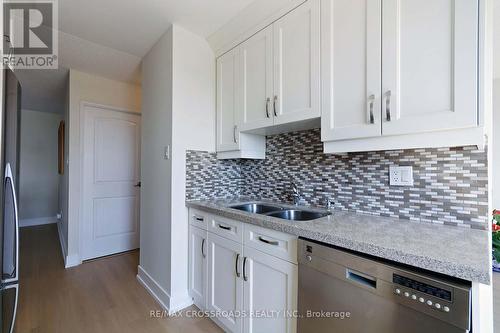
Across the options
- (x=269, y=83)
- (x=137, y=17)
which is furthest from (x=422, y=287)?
(x=137, y=17)

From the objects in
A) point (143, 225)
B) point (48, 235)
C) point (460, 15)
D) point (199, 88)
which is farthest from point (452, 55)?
point (48, 235)

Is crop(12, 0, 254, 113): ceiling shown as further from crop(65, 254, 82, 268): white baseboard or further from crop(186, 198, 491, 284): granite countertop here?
crop(65, 254, 82, 268): white baseboard

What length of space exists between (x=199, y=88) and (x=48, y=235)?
4050 mm

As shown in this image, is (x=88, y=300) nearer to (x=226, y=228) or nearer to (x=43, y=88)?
(x=226, y=228)

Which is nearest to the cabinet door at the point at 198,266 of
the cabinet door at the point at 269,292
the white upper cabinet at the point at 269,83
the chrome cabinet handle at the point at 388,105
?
the cabinet door at the point at 269,292

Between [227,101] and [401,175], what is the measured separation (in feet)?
4.84

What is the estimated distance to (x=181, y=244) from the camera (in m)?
2.01

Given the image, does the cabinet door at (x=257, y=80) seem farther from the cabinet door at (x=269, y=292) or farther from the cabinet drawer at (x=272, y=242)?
the cabinet door at (x=269, y=292)

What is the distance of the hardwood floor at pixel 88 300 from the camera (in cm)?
174

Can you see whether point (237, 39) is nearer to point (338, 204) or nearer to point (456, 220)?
point (338, 204)

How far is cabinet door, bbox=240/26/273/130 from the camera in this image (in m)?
1.73

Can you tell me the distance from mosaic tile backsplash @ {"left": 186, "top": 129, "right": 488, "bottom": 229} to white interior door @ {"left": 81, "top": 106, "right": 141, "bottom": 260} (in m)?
1.79

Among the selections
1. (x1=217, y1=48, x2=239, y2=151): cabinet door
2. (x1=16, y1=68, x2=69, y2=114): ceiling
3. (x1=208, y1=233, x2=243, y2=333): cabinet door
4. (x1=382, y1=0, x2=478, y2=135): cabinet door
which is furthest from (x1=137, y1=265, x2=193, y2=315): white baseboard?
(x1=16, y1=68, x2=69, y2=114): ceiling

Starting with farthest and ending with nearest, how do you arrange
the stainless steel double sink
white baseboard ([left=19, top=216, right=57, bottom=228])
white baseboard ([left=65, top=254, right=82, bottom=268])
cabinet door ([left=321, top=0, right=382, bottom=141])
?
white baseboard ([left=19, top=216, right=57, bottom=228]), white baseboard ([left=65, top=254, right=82, bottom=268]), the stainless steel double sink, cabinet door ([left=321, top=0, right=382, bottom=141])
